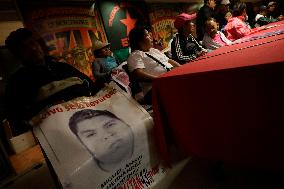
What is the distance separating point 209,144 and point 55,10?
502cm

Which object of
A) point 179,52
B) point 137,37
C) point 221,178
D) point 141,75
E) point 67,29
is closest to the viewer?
point 221,178

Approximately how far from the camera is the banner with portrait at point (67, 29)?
4.79 meters

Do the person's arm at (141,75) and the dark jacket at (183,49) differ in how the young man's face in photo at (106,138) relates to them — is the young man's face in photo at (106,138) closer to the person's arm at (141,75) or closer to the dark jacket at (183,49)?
the person's arm at (141,75)

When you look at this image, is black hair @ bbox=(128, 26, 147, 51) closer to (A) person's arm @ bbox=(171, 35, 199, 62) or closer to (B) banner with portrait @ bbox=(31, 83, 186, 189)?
(A) person's arm @ bbox=(171, 35, 199, 62)

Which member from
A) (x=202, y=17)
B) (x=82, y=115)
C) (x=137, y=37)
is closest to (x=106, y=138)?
(x=82, y=115)

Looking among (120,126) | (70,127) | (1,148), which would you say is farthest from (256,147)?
(1,148)

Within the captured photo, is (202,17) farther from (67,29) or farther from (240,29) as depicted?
(67,29)

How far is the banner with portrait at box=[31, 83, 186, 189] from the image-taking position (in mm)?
1233

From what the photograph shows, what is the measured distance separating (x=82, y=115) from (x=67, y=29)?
178 inches

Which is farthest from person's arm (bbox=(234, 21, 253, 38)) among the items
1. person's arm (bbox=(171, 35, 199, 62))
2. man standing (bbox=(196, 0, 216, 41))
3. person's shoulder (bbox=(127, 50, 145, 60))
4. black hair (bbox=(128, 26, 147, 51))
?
person's shoulder (bbox=(127, 50, 145, 60))

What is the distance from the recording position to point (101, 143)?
1334 mm

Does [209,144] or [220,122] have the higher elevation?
[220,122]

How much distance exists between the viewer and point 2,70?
4.30 metres

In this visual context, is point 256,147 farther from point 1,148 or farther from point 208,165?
point 1,148
